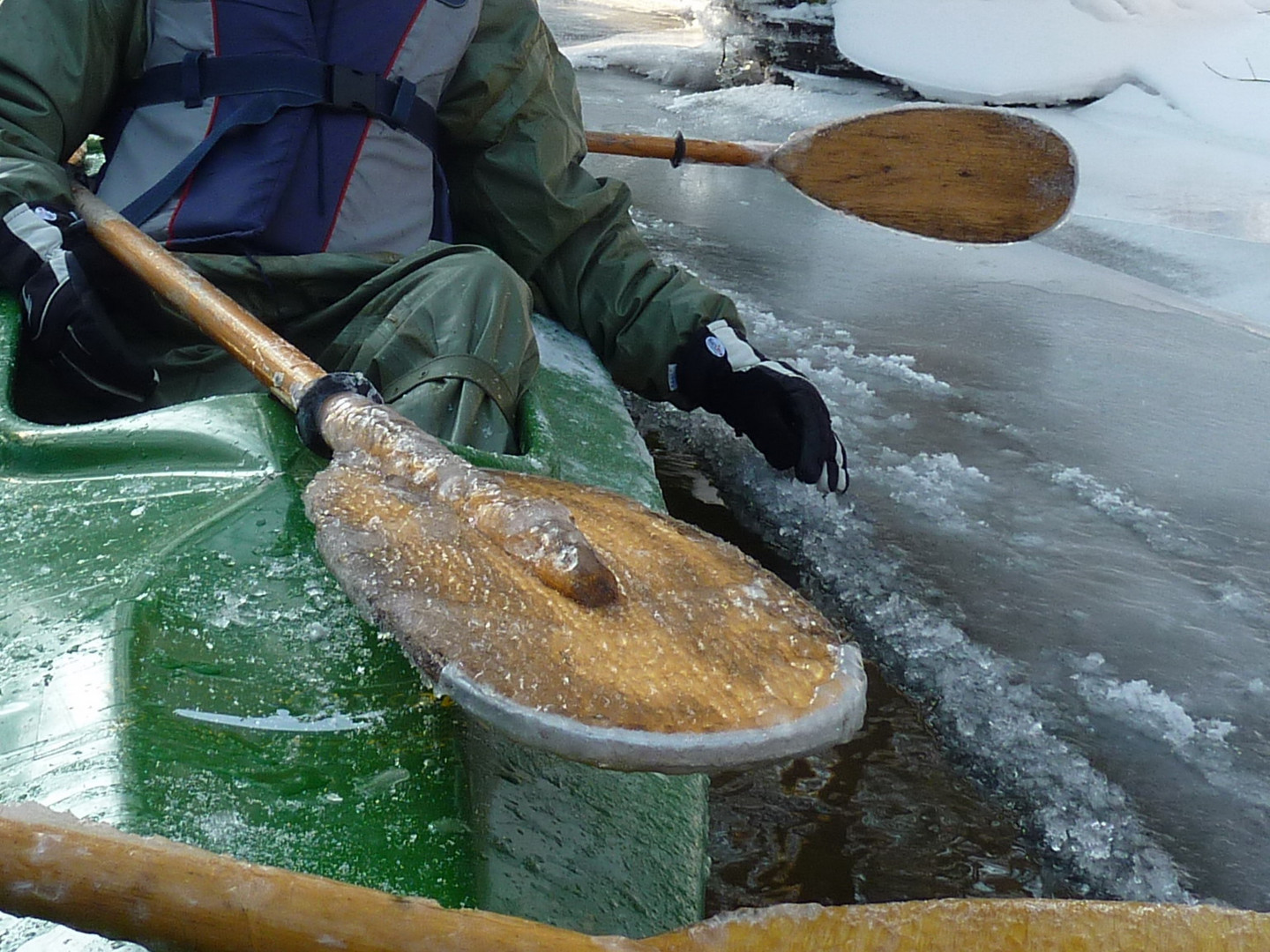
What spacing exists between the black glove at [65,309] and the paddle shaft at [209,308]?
6cm

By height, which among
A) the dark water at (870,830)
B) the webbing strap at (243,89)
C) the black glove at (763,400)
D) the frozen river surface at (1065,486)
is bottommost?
the dark water at (870,830)

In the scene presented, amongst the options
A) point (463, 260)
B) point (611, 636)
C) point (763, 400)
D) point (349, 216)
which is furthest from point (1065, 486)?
point (611, 636)

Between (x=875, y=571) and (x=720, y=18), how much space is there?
23.7 feet

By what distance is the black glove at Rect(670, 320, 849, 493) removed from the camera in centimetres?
A: 208

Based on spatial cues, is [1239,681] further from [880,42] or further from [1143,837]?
[880,42]

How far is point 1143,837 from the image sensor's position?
150cm

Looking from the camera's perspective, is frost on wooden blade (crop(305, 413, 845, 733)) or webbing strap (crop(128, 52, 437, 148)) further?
webbing strap (crop(128, 52, 437, 148))

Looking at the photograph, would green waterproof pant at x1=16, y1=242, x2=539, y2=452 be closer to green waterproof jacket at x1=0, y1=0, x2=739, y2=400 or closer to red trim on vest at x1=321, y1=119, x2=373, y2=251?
red trim on vest at x1=321, y1=119, x2=373, y2=251

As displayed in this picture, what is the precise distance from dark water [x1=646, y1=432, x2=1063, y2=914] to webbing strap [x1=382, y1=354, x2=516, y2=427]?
21.8 inches

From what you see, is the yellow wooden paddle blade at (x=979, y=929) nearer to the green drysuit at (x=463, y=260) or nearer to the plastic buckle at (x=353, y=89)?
the green drysuit at (x=463, y=260)

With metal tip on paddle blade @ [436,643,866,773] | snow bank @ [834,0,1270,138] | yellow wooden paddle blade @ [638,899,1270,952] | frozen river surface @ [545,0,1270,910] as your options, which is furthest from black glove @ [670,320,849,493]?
A: snow bank @ [834,0,1270,138]

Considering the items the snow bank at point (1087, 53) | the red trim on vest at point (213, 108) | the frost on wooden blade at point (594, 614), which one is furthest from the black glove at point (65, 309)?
the snow bank at point (1087, 53)

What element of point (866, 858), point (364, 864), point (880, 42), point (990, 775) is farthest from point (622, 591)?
point (880, 42)

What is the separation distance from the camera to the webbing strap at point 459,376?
155 cm
